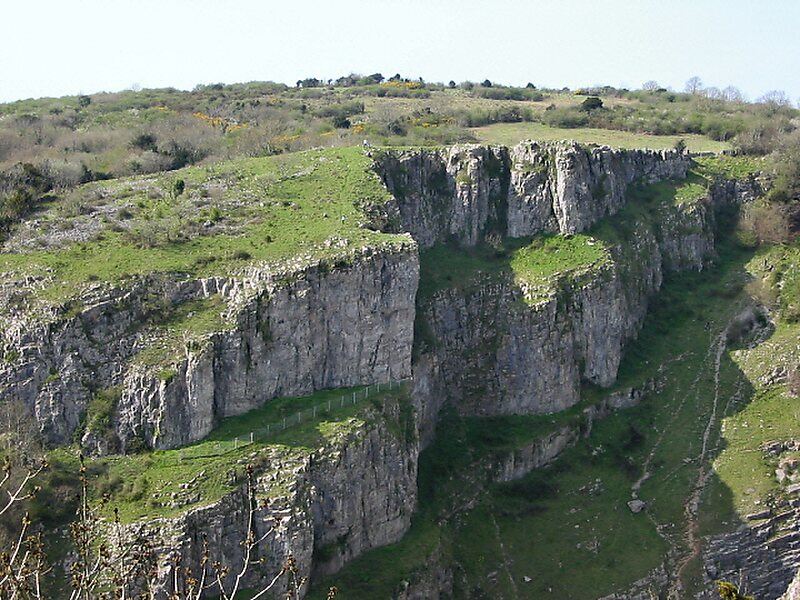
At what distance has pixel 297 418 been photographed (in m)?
37.6

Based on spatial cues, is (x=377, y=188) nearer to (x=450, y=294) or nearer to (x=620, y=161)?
(x=450, y=294)

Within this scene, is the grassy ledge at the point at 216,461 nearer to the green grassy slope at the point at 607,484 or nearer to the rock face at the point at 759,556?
the green grassy slope at the point at 607,484

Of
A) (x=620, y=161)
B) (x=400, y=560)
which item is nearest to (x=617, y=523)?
(x=400, y=560)

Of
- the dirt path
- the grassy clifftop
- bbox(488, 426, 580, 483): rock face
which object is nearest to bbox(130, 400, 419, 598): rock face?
bbox(488, 426, 580, 483): rock face

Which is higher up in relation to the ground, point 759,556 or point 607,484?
point 607,484

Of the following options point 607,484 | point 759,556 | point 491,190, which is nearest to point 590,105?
point 491,190

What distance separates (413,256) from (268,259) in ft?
19.7

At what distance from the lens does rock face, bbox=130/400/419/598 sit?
3300 centimetres

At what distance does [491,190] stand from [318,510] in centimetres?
2259

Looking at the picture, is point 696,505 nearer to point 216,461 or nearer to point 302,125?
point 216,461

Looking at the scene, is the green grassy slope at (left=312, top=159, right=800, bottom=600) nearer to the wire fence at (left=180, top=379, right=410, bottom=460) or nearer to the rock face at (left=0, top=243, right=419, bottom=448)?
the wire fence at (left=180, top=379, right=410, bottom=460)

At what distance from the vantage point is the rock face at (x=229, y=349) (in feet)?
118

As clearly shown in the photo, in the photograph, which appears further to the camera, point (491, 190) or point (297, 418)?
point (491, 190)

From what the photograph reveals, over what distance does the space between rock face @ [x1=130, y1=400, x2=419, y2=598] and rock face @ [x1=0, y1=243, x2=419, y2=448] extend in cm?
298
